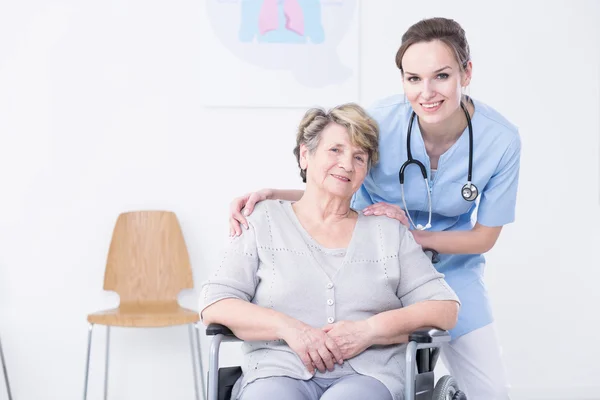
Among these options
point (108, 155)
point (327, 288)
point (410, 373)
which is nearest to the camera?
point (410, 373)

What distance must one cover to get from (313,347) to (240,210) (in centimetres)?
44

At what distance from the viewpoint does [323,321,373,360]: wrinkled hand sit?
1.76m

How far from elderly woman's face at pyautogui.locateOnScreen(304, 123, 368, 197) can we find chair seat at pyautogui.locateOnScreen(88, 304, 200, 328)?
4.04 ft

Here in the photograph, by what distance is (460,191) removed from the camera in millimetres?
2076

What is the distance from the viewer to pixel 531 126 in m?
3.59

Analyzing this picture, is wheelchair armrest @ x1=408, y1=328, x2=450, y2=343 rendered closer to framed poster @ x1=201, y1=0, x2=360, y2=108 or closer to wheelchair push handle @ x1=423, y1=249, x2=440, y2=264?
wheelchair push handle @ x1=423, y1=249, x2=440, y2=264

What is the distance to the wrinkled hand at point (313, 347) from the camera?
1.73 meters

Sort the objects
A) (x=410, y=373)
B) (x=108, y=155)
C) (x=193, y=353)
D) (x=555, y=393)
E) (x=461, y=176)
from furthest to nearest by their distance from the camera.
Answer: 1. (x=555, y=393)
2. (x=108, y=155)
3. (x=193, y=353)
4. (x=461, y=176)
5. (x=410, y=373)

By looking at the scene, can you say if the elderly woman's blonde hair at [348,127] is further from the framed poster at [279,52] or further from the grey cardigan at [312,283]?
the framed poster at [279,52]

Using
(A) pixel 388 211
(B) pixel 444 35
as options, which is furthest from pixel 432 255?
(B) pixel 444 35

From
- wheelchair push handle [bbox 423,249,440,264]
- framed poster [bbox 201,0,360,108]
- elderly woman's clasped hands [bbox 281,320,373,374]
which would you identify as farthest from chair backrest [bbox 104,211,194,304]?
elderly woman's clasped hands [bbox 281,320,373,374]

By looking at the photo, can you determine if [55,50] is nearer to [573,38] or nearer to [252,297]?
[252,297]

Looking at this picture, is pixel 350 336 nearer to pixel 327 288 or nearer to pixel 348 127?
pixel 327 288

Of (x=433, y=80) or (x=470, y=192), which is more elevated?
(x=433, y=80)
